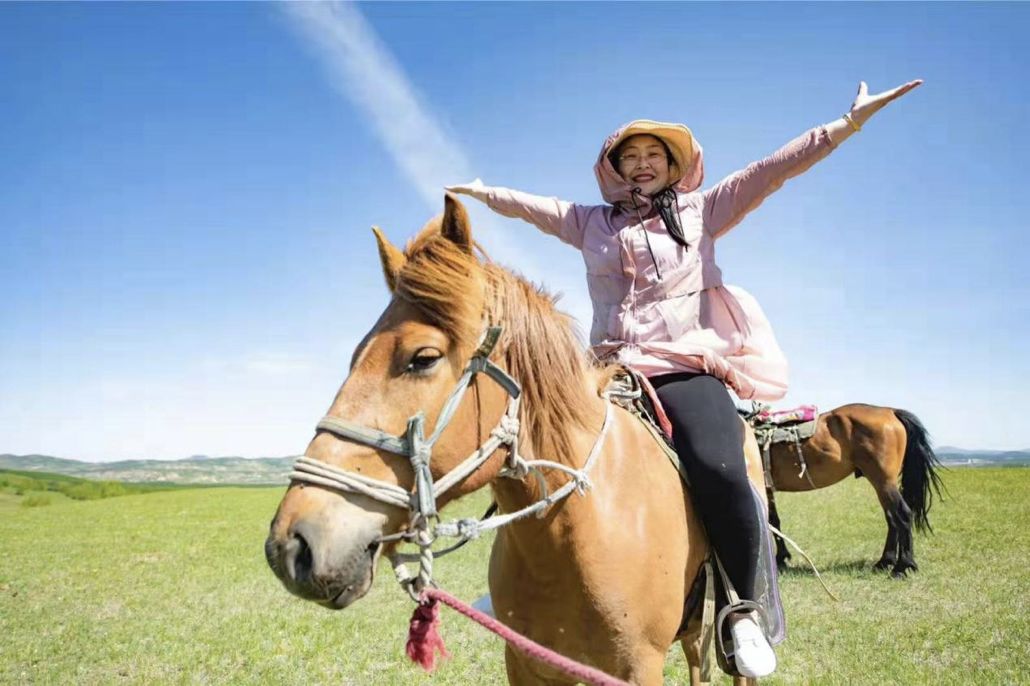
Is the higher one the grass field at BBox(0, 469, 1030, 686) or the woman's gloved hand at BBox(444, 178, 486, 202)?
the woman's gloved hand at BBox(444, 178, 486, 202)

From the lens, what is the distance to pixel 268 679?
610cm

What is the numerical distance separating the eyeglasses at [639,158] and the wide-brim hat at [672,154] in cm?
8

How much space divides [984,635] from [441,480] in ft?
25.2

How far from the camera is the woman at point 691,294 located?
2.71 meters

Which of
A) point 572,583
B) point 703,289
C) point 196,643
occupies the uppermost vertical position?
point 703,289

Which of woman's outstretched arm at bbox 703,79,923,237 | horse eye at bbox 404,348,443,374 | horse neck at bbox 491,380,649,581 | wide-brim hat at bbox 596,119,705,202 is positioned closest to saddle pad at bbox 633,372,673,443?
horse neck at bbox 491,380,649,581

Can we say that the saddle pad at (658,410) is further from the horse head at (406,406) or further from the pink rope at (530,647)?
the pink rope at (530,647)

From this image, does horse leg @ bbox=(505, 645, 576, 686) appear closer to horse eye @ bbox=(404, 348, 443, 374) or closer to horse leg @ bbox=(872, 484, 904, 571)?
horse eye @ bbox=(404, 348, 443, 374)

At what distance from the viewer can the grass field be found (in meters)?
6.10

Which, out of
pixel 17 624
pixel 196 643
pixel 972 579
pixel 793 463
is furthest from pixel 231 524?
pixel 972 579

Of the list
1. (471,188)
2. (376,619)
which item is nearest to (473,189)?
(471,188)

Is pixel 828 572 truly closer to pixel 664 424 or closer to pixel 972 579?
pixel 972 579

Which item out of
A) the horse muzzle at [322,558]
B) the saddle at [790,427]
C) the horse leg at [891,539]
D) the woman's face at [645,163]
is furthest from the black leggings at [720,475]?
the horse leg at [891,539]

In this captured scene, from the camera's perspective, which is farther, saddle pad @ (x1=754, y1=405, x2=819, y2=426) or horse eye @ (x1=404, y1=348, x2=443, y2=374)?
saddle pad @ (x1=754, y1=405, x2=819, y2=426)
